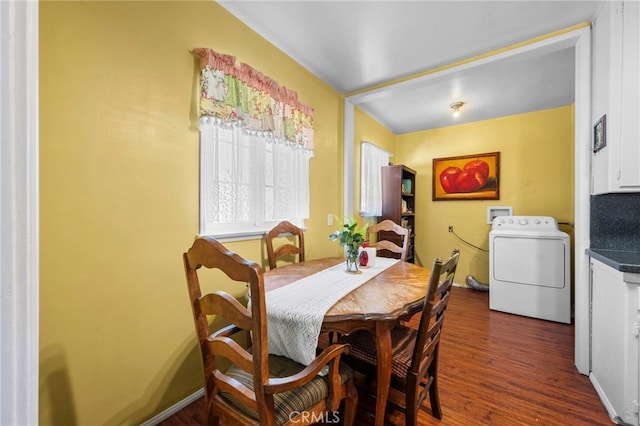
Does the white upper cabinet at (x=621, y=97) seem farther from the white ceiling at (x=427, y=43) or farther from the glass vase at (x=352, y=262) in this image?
the glass vase at (x=352, y=262)

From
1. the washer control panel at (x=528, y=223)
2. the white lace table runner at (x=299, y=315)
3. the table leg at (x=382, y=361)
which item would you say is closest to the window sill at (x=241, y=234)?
the white lace table runner at (x=299, y=315)

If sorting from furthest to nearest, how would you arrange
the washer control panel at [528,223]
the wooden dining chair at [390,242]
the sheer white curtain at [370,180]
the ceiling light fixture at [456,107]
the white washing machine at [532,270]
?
the sheer white curtain at [370,180]
the ceiling light fixture at [456,107]
the washer control panel at [528,223]
the white washing machine at [532,270]
the wooden dining chair at [390,242]

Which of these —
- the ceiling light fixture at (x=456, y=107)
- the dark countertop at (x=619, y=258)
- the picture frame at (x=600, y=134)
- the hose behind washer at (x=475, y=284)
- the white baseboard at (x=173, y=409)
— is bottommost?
the white baseboard at (x=173, y=409)

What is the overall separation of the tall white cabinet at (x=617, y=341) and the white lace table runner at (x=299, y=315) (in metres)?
1.41

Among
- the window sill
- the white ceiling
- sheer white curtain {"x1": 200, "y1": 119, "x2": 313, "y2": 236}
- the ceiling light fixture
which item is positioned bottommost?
the window sill

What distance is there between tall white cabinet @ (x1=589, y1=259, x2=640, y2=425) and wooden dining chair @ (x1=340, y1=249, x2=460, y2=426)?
37.1 inches

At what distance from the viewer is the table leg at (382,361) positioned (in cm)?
110

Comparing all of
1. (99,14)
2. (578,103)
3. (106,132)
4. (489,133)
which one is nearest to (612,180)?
(578,103)

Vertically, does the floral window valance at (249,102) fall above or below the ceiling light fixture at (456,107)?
below

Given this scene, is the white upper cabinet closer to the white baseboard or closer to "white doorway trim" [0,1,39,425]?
"white doorway trim" [0,1,39,425]

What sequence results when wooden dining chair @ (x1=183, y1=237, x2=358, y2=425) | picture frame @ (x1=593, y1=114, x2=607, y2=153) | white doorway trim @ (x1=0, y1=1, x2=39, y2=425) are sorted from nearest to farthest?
1. white doorway trim @ (x1=0, y1=1, x2=39, y2=425)
2. wooden dining chair @ (x1=183, y1=237, x2=358, y2=425)
3. picture frame @ (x1=593, y1=114, x2=607, y2=153)

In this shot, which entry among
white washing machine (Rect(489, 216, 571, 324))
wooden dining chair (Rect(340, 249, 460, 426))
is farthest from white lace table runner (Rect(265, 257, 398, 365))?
white washing machine (Rect(489, 216, 571, 324))

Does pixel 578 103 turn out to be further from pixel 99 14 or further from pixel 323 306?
pixel 99 14

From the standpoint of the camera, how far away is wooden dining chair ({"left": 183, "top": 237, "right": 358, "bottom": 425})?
0.81 m
